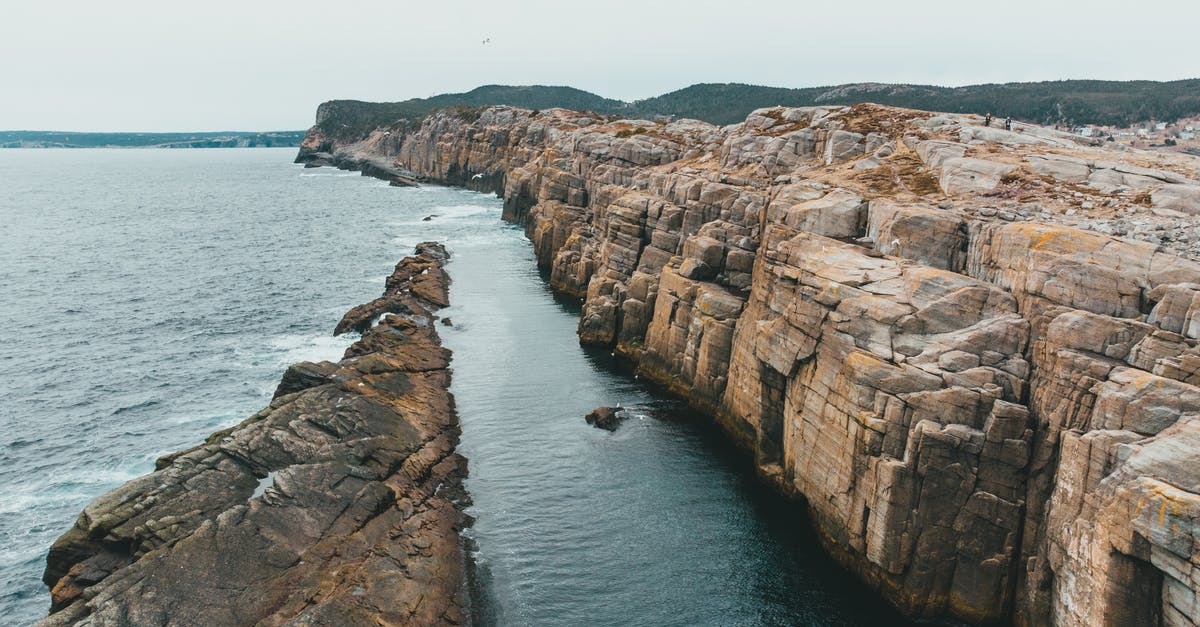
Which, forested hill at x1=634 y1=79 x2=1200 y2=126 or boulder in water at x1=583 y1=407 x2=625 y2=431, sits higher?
forested hill at x1=634 y1=79 x2=1200 y2=126

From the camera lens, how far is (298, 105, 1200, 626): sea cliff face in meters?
25.0

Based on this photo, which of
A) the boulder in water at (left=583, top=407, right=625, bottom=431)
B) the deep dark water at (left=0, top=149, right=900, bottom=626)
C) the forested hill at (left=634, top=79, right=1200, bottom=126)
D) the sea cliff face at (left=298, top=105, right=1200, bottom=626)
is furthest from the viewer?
the forested hill at (left=634, top=79, right=1200, bottom=126)

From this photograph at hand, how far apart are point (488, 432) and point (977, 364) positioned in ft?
104

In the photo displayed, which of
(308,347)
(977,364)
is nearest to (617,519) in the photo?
(977,364)

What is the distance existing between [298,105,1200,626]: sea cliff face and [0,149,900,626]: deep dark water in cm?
424

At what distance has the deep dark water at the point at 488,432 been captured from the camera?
34.4 metres

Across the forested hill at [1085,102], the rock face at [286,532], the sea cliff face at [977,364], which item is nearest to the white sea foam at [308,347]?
the rock face at [286,532]

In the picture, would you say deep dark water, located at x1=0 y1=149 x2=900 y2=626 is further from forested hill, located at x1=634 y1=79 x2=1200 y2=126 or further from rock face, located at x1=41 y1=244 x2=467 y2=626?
forested hill, located at x1=634 y1=79 x2=1200 y2=126

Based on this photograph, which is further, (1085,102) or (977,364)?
(1085,102)

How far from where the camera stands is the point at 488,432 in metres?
50.2

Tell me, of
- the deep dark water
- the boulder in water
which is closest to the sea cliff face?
the deep dark water

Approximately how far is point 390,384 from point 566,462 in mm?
14553

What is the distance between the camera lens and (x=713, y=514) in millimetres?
41031

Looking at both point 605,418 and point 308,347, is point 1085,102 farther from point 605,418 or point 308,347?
point 308,347
